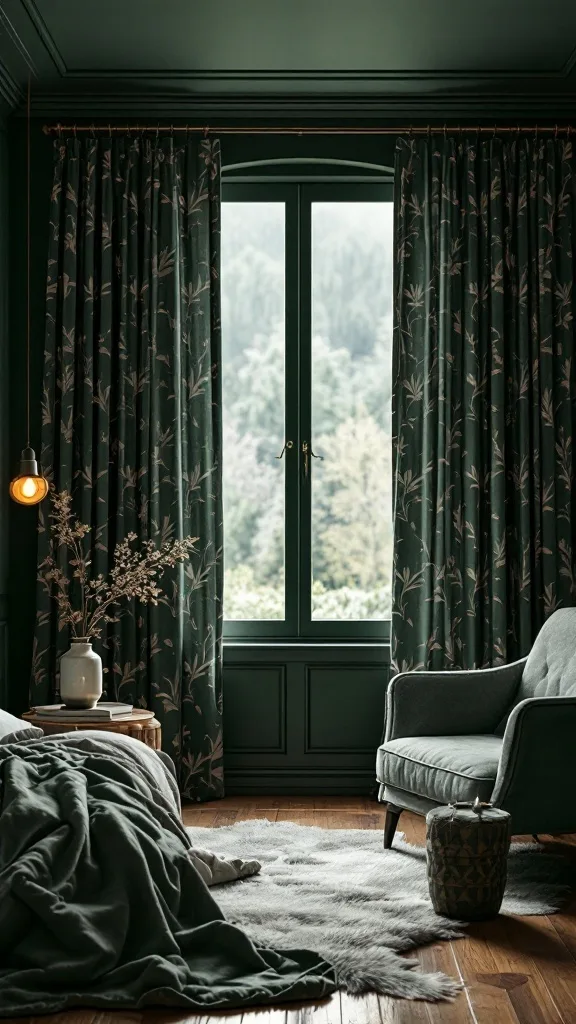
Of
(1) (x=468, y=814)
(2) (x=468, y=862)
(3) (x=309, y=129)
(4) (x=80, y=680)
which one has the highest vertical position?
(3) (x=309, y=129)

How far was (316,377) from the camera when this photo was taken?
5.29 meters

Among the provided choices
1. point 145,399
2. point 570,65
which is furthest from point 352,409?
point 570,65

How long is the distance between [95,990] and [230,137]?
384 centimetres

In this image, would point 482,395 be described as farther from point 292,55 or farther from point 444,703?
point 292,55

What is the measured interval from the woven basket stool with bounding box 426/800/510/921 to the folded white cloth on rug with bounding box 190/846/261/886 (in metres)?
0.68

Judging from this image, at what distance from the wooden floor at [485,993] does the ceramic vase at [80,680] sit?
169cm

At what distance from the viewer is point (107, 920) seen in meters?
2.70

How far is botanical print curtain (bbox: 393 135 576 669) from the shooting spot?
16.2ft

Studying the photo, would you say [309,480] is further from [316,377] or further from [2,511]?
[2,511]

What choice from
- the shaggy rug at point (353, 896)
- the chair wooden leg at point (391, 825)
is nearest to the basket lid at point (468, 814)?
the shaggy rug at point (353, 896)

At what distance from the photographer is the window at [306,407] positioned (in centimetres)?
525

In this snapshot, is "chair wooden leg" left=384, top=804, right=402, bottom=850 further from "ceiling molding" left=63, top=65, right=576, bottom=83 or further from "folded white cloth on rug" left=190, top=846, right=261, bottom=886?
"ceiling molding" left=63, top=65, right=576, bottom=83

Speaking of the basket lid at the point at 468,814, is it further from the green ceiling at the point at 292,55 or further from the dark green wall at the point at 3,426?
the green ceiling at the point at 292,55

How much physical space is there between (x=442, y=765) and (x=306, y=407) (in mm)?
2096
